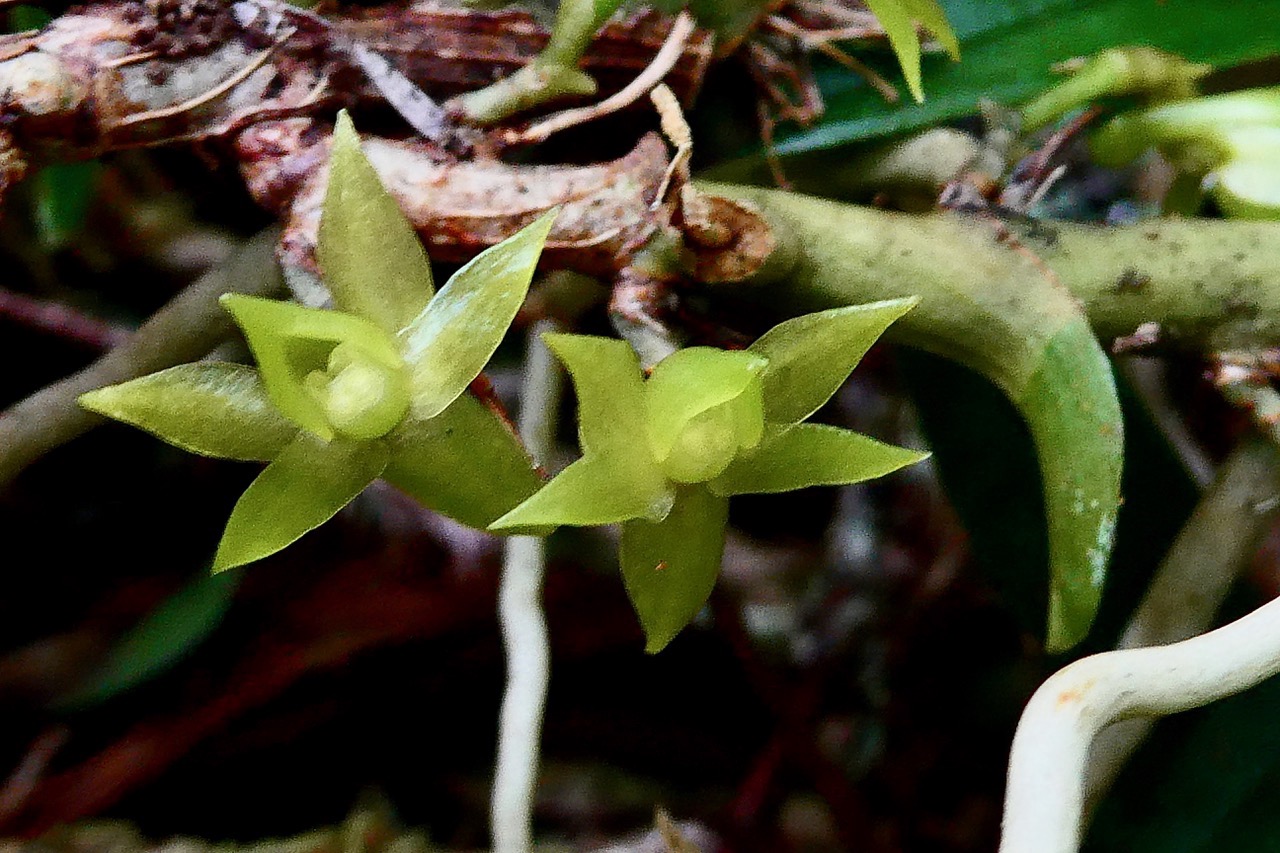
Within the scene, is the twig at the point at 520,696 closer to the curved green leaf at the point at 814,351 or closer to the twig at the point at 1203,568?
the curved green leaf at the point at 814,351

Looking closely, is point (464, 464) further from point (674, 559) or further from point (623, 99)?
point (623, 99)

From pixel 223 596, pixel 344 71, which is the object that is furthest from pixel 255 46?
pixel 223 596

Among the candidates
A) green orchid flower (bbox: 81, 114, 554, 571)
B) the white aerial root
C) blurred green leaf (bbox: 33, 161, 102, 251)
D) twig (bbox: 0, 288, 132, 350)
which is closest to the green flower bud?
green orchid flower (bbox: 81, 114, 554, 571)

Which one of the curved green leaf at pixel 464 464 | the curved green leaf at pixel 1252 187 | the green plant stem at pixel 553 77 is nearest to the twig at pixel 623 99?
the green plant stem at pixel 553 77

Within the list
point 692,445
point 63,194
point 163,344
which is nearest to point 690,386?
point 692,445

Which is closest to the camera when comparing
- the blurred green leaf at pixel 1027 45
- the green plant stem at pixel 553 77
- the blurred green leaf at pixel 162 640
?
the green plant stem at pixel 553 77

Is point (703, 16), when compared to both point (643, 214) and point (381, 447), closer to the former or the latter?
point (643, 214)
